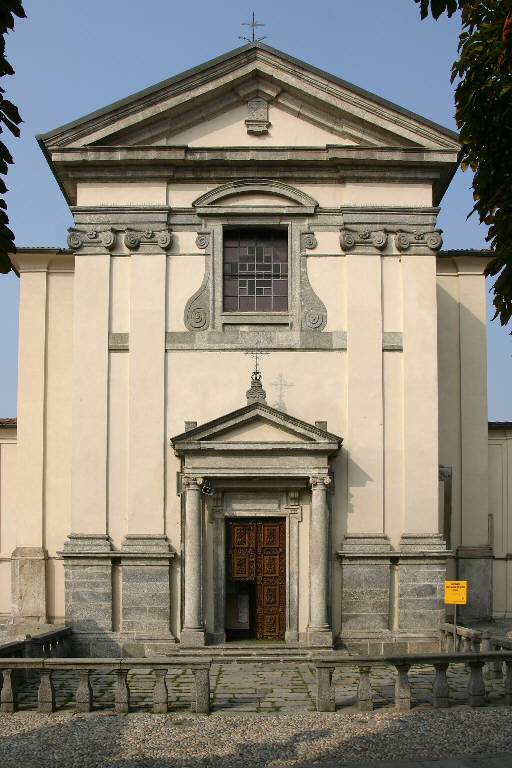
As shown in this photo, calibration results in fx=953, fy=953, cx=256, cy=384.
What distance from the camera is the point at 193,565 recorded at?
1709 cm

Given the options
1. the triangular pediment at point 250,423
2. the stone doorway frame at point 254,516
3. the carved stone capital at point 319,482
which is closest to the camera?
the carved stone capital at point 319,482

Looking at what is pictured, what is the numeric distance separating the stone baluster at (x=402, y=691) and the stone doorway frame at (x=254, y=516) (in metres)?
5.03

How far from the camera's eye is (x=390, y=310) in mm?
18438

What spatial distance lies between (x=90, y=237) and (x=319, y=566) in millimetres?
7591

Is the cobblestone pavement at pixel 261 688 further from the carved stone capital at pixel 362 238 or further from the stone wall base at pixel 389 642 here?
the carved stone capital at pixel 362 238

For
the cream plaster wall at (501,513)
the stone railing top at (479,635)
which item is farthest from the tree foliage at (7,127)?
the cream plaster wall at (501,513)

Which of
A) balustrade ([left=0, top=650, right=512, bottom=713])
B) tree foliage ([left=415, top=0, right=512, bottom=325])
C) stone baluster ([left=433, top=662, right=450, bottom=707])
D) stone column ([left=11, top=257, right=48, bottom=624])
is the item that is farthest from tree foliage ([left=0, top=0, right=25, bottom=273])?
stone column ([left=11, top=257, right=48, bottom=624])

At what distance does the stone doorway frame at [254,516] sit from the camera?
17.5 metres

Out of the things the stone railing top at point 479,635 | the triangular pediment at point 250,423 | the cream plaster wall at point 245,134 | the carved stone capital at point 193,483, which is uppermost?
the cream plaster wall at point 245,134

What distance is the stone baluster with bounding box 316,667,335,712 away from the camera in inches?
484

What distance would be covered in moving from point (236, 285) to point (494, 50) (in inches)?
399

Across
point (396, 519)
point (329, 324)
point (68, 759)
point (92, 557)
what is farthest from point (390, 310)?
point (68, 759)

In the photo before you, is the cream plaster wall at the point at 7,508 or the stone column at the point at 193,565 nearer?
the stone column at the point at 193,565

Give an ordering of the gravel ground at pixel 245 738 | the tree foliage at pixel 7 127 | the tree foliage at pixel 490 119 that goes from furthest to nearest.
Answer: the gravel ground at pixel 245 738 < the tree foliage at pixel 490 119 < the tree foliage at pixel 7 127
